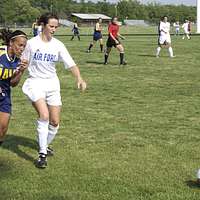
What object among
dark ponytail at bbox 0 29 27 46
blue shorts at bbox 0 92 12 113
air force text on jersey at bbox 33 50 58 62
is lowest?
blue shorts at bbox 0 92 12 113

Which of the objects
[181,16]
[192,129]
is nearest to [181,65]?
[192,129]

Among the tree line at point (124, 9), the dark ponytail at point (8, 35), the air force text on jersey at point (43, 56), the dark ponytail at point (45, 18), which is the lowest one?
the tree line at point (124, 9)

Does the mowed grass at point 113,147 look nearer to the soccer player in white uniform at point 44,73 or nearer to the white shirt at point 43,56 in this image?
the soccer player in white uniform at point 44,73

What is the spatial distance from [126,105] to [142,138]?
10.5 ft

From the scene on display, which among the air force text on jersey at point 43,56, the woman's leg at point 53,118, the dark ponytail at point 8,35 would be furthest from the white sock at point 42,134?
the dark ponytail at point 8,35

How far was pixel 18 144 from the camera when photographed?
327 inches

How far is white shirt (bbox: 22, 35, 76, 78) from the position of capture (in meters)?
7.08

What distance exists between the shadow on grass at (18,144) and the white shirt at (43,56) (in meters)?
1.20

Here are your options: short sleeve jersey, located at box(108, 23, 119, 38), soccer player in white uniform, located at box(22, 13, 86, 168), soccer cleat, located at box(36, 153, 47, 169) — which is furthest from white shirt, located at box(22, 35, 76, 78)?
short sleeve jersey, located at box(108, 23, 119, 38)

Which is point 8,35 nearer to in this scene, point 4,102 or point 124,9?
point 4,102

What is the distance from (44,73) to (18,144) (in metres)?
1.59

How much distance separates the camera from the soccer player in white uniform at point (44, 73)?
708 cm

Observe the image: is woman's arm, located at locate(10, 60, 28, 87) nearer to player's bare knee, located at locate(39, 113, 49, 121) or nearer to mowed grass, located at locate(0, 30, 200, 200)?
player's bare knee, located at locate(39, 113, 49, 121)

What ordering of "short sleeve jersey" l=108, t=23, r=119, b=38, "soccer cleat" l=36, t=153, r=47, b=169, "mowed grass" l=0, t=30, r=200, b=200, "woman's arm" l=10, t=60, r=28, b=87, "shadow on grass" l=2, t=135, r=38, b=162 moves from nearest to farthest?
"mowed grass" l=0, t=30, r=200, b=200 < "woman's arm" l=10, t=60, r=28, b=87 < "soccer cleat" l=36, t=153, r=47, b=169 < "shadow on grass" l=2, t=135, r=38, b=162 < "short sleeve jersey" l=108, t=23, r=119, b=38
